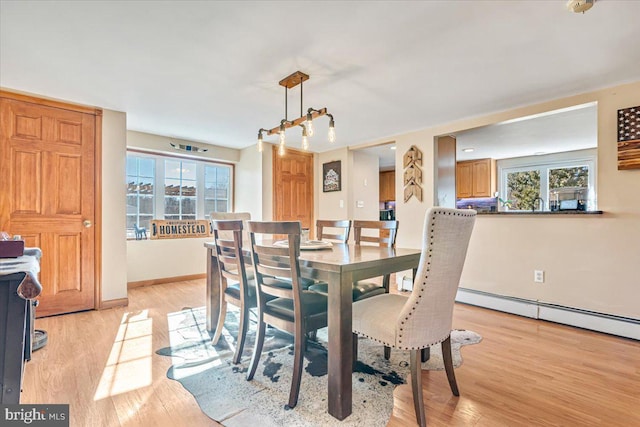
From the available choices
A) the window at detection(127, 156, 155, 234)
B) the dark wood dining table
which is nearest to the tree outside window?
the dark wood dining table

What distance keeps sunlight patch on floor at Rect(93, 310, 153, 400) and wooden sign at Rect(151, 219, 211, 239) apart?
175 centimetres

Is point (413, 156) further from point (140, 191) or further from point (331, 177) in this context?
point (140, 191)

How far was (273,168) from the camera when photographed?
4781 mm

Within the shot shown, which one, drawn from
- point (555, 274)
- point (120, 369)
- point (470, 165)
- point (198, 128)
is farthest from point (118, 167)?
point (470, 165)

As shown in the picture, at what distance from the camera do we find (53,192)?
9.72 ft

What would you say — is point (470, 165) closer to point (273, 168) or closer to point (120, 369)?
point (273, 168)

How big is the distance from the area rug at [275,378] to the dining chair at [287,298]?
0.11 m

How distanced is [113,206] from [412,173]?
3.48 metres

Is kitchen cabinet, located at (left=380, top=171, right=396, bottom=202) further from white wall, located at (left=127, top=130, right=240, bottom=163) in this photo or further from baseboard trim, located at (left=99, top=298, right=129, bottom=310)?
baseboard trim, located at (left=99, top=298, right=129, bottom=310)

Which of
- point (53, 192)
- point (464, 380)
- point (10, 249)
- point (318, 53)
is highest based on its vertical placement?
point (318, 53)

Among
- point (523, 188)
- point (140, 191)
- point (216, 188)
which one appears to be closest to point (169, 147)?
point (140, 191)

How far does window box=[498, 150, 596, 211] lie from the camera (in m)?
5.18

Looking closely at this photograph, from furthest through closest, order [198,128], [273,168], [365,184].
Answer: [365,184] → [273,168] → [198,128]

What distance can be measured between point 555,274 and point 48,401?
12.7 feet
